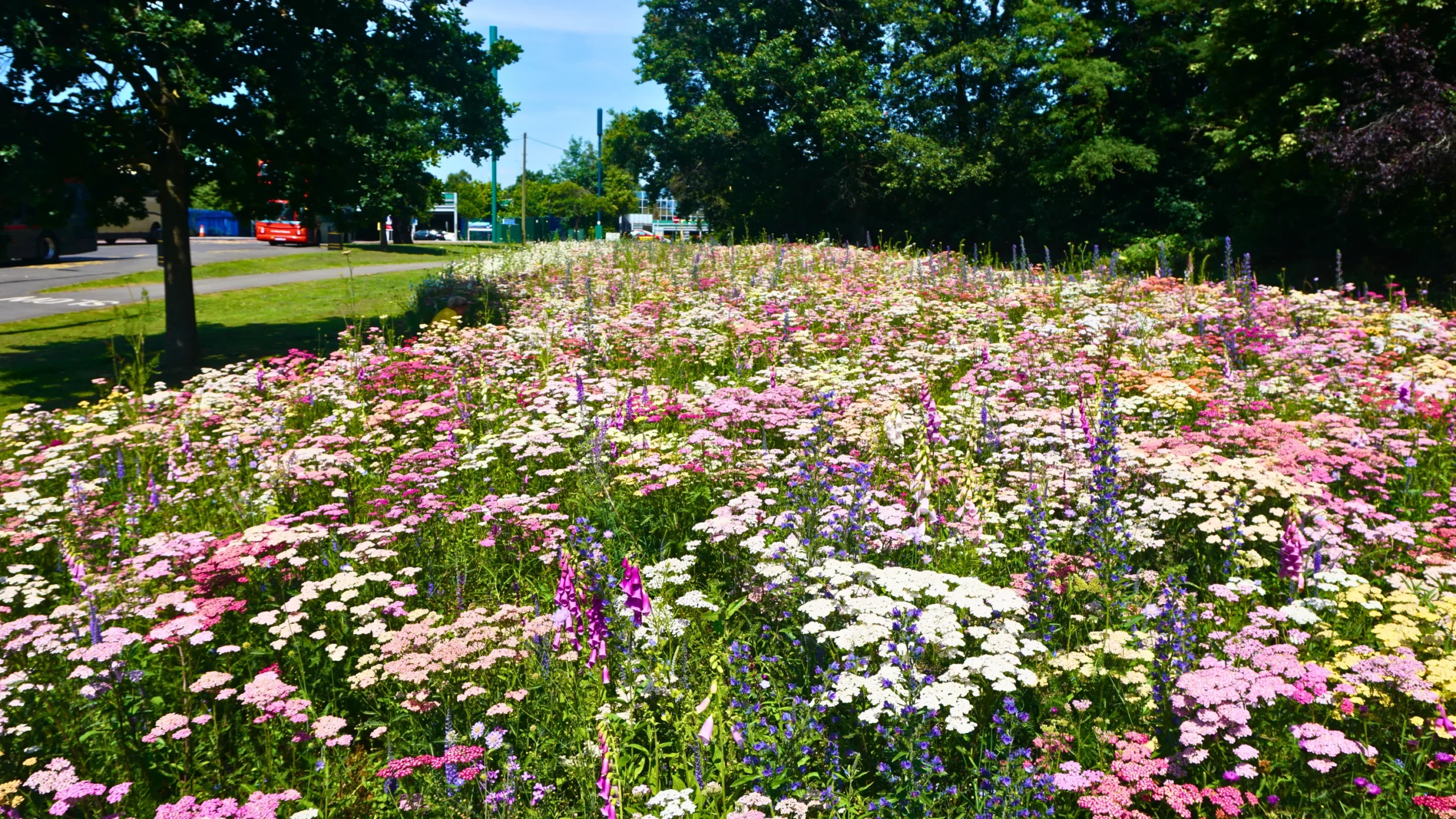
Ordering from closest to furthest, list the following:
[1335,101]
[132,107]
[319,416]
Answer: [319,416] < [132,107] < [1335,101]

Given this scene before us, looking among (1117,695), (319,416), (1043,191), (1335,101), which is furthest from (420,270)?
(1117,695)

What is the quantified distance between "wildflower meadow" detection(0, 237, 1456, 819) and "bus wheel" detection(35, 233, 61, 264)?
95.3 feet

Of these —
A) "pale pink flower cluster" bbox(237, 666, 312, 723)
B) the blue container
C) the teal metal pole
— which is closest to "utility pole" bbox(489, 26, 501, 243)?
the teal metal pole

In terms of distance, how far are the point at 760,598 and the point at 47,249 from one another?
36215 millimetres

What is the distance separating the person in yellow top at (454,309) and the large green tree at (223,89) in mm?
1916

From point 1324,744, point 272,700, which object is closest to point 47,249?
point 272,700

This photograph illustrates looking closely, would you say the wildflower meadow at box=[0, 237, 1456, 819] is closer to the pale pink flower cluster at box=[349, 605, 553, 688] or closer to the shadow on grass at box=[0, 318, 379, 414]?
the pale pink flower cluster at box=[349, 605, 553, 688]

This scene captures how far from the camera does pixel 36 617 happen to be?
3375 millimetres

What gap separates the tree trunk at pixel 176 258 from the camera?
10.7 meters

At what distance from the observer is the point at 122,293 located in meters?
18.8

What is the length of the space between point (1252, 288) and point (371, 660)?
33.0ft

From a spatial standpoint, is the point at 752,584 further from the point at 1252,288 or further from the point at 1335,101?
the point at 1335,101

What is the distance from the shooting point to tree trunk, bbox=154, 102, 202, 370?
10.7 meters

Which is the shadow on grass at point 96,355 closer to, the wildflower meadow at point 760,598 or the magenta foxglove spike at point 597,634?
the wildflower meadow at point 760,598
